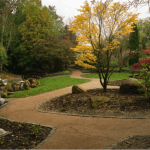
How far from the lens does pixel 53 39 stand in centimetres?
2455

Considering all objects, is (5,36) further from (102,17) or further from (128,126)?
(128,126)

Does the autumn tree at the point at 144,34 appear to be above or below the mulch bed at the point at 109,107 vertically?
above

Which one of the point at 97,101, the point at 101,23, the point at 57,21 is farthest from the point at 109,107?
the point at 57,21

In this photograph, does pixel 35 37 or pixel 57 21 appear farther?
pixel 57 21

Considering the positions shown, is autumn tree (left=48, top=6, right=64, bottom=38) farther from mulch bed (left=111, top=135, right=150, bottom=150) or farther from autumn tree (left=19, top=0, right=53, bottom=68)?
mulch bed (left=111, top=135, right=150, bottom=150)

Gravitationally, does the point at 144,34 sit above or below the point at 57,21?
below

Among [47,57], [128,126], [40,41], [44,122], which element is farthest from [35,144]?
[40,41]

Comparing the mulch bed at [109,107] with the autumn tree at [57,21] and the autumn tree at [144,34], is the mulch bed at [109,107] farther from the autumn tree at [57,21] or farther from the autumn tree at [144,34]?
A: the autumn tree at [57,21]

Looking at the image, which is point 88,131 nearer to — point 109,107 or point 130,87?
point 109,107

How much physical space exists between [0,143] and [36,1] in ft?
96.8

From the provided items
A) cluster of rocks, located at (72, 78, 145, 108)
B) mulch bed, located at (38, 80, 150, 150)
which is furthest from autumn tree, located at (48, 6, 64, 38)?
mulch bed, located at (38, 80, 150, 150)

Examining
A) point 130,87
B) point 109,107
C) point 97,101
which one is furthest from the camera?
point 130,87

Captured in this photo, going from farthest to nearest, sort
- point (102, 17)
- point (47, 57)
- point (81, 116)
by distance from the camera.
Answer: point (47, 57) → point (102, 17) → point (81, 116)

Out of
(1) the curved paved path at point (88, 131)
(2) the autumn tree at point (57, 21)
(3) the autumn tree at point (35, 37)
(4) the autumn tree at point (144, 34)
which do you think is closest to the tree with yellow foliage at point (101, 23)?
(1) the curved paved path at point (88, 131)
